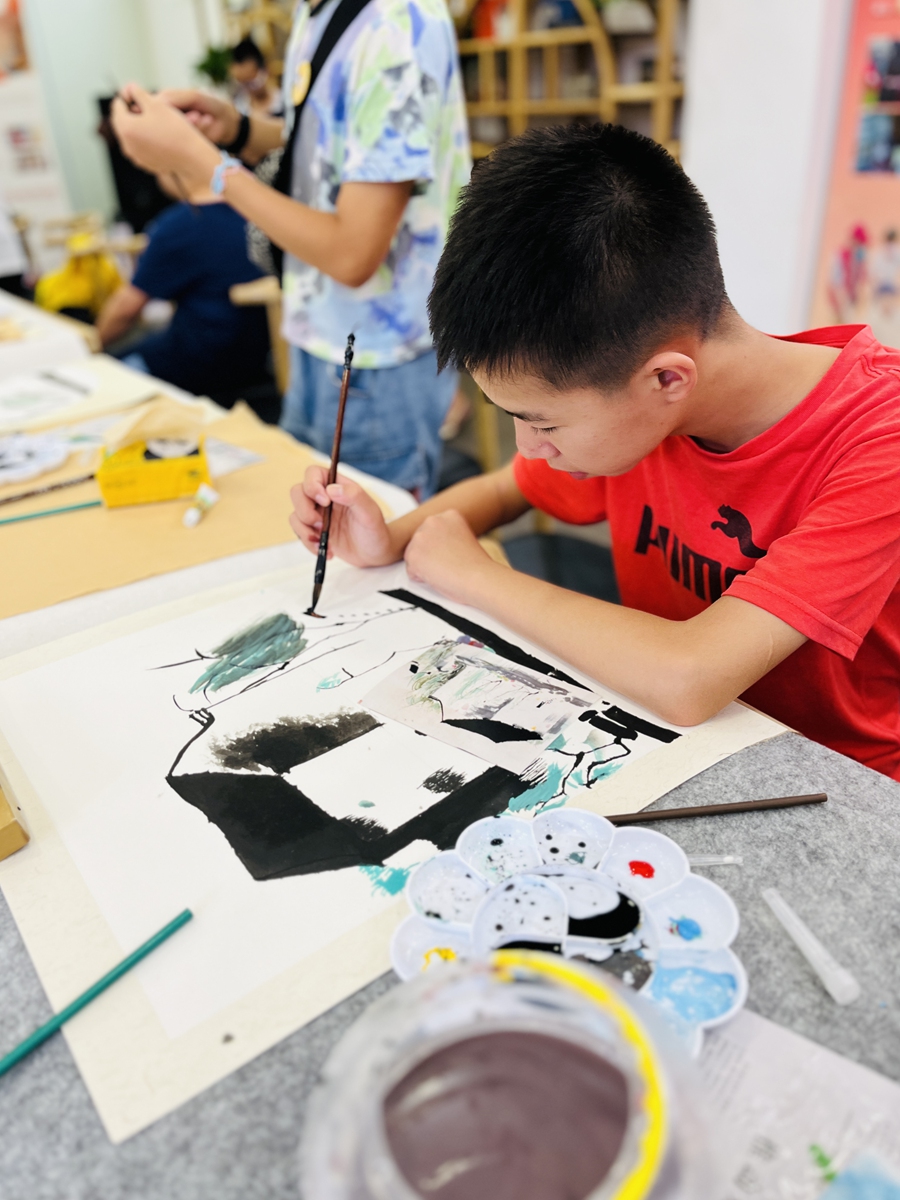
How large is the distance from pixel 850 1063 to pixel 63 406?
4.83ft

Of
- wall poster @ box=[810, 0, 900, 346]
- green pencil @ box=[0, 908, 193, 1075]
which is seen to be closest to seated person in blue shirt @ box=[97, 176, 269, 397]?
wall poster @ box=[810, 0, 900, 346]

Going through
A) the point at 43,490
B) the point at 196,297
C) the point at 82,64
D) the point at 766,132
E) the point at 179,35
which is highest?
the point at 179,35

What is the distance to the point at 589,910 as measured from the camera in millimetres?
479

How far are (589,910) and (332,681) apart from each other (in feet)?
1.04

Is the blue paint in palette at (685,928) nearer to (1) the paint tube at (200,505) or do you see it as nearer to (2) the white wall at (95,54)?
(1) the paint tube at (200,505)

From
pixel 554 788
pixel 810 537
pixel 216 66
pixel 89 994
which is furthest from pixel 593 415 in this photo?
pixel 216 66

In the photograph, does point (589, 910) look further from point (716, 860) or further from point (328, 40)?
point (328, 40)

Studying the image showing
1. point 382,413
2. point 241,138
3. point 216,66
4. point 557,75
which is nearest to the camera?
point 382,413

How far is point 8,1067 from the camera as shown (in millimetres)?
424

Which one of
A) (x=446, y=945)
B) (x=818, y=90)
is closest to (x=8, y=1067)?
(x=446, y=945)

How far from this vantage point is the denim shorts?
4.25 feet

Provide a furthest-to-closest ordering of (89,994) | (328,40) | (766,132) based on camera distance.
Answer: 1. (766,132)
2. (328,40)
3. (89,994)

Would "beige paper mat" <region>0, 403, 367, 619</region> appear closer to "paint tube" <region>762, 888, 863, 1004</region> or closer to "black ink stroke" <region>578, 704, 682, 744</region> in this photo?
"black ink stroke" <region>578, 704, 682, 744</region>

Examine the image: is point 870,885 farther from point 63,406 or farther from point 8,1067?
point 63,406
